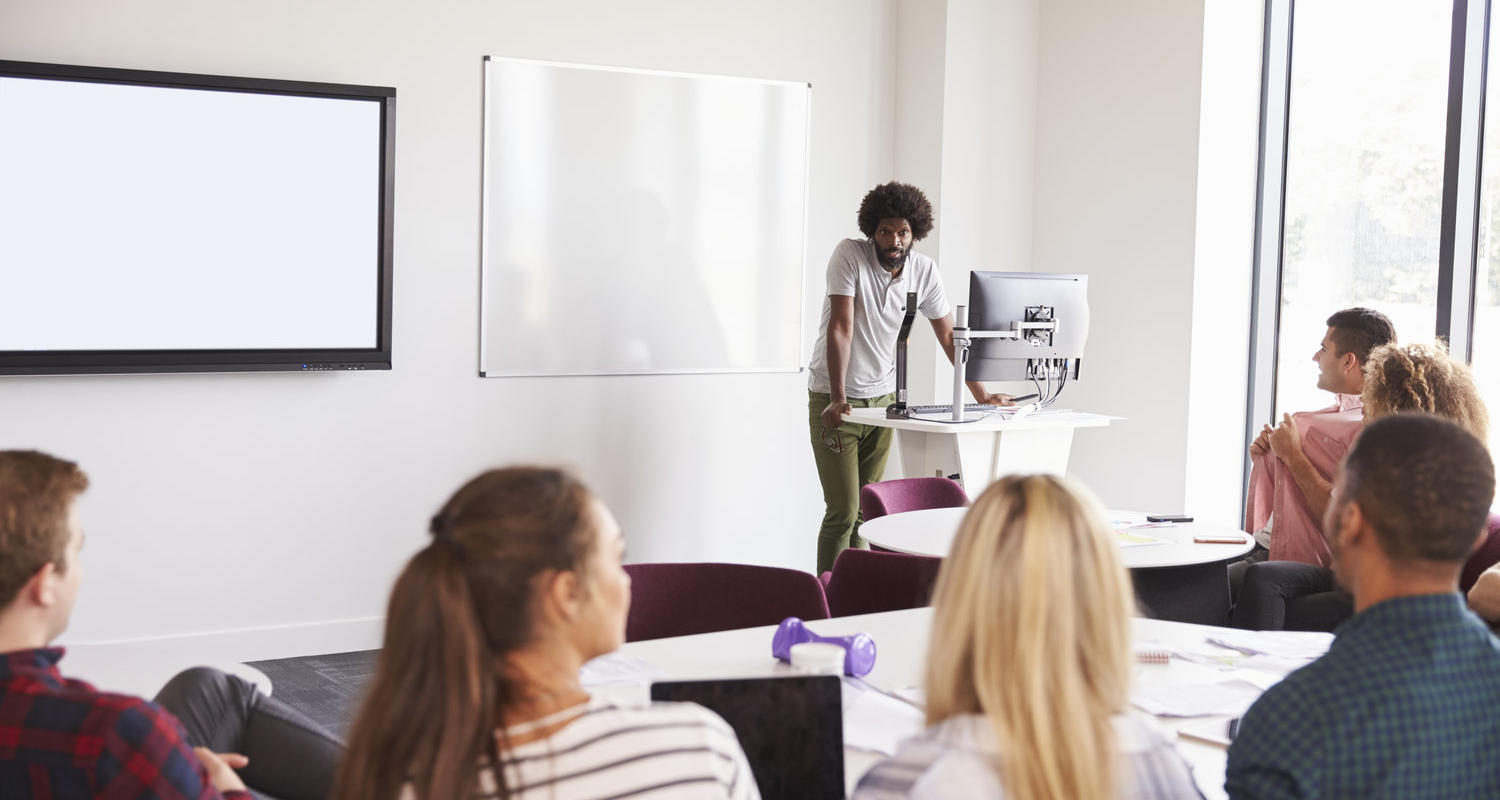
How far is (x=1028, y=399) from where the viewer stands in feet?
17.1

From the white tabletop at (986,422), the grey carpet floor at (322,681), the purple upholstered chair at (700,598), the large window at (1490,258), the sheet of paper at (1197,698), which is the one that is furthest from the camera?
the large window at (1490,258)

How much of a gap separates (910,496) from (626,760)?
281 cm

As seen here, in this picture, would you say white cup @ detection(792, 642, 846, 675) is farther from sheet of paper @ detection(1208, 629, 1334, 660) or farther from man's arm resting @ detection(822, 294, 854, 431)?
man's arm resting @ detection(822, 294, 854, 431)

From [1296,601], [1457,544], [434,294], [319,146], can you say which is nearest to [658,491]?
[434,294]

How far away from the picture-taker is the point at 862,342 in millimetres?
4855

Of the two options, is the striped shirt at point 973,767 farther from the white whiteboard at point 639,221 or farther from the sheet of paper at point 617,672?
the white whiteboard at point 639,221

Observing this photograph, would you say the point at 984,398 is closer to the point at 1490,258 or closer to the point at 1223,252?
the point at 1223,252

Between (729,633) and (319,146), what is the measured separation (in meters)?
2.90

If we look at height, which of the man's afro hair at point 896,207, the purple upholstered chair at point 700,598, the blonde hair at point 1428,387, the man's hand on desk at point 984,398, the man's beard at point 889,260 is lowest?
the purple upholstered chair at point 700,598

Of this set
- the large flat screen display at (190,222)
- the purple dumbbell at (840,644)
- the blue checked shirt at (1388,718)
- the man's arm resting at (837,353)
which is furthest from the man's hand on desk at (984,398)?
the blue checked shirt at (1388,718)

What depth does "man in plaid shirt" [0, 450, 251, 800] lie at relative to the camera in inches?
57.7

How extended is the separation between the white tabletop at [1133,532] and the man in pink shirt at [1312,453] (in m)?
→ 0.24

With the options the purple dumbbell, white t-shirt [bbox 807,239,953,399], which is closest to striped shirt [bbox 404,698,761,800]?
the purple dumbbell

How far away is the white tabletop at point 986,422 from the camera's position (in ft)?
14.0
